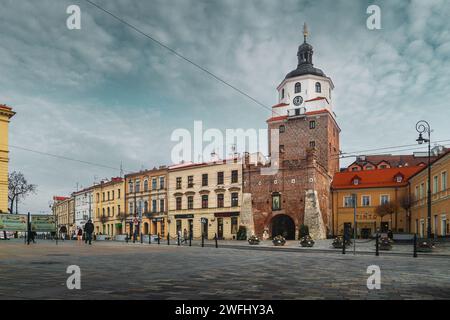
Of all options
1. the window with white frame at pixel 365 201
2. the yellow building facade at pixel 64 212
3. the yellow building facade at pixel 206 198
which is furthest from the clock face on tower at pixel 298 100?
the yellow building facade at pixel 64 212

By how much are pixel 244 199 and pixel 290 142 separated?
12.4m

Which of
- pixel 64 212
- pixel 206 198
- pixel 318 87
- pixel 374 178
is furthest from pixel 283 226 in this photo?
pixel 64 212

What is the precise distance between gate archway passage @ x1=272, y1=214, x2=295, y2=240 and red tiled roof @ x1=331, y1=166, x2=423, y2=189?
11185 millimetres

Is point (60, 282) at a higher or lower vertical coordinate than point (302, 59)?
Result: lower

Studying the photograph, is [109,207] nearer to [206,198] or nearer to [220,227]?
[206,198]

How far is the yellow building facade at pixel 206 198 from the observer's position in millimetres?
48188

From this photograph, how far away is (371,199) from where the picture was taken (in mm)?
51281

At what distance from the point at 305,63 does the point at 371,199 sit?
20.6 metres

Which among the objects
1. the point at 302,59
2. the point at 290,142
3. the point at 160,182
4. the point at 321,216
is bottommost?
the point at 321,216

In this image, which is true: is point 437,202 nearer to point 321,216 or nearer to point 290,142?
point 321,216

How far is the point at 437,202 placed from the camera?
34.6m

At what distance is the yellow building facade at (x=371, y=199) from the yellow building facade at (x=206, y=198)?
14293 mm

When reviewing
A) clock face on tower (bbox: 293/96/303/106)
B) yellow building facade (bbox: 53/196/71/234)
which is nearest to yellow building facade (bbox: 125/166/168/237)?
clock face on tower (bbox: 293/96/303/106)
